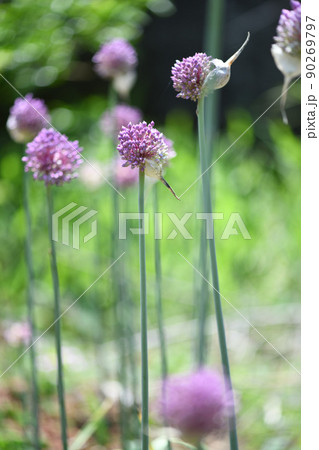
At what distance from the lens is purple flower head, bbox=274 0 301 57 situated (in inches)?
15.1

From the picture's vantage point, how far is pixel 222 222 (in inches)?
42.6

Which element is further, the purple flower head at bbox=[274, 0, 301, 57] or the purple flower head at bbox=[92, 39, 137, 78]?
the purple flower head at bbox=[92, 39, 137, 78]

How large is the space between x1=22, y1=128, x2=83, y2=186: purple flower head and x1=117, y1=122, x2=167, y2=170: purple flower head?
0.24 ft

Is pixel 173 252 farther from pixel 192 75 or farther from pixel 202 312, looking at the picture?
pixel 192 75

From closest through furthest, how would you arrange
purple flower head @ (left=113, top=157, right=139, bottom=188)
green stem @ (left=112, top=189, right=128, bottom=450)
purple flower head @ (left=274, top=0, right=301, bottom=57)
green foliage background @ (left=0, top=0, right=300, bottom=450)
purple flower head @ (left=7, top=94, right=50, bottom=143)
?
purple flower head @ (left=274, top=0, right=301, bottom=57) < purple flower head @ (left=7, top=94, right=50, bottom=143) < green stem @ (left=112, top=189, right=128, bottom=450) < purple flower head @ (left=113, top=157, right=139, bottom=188) < green foliage background @ (left=0, top=0, right=300, bottom=450)

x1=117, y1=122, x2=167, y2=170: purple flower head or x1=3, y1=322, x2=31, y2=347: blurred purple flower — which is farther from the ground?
x1=117, y1=122, x2=167, y2=170: purple flower head

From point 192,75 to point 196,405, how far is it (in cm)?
18

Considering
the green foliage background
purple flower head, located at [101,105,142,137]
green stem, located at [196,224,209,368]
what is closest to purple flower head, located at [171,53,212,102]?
green stem, located at [196,224,209,368]

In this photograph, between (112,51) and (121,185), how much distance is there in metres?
0.16

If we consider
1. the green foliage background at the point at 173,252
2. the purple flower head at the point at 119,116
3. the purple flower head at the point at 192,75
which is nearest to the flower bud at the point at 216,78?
the purple flower head at the point at 192,75

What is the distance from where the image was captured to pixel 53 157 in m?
0.41

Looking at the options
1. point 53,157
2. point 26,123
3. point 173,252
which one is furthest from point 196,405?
point 173,252

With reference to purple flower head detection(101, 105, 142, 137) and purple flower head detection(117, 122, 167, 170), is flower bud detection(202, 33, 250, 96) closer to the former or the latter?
purple flower head detection(117, 122, 167, 170)
